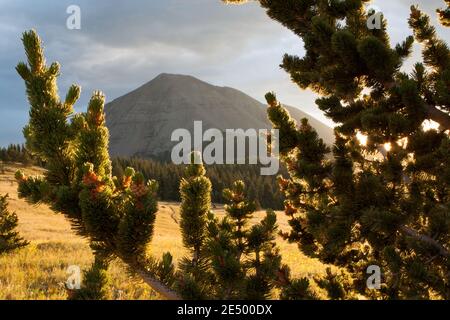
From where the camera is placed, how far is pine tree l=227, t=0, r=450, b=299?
4719 mm

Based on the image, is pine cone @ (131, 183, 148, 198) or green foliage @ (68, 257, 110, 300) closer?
pine cone @ (131, 183, 148, 198)

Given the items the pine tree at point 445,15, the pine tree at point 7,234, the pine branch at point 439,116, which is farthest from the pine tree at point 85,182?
the pine tree at point 7,234

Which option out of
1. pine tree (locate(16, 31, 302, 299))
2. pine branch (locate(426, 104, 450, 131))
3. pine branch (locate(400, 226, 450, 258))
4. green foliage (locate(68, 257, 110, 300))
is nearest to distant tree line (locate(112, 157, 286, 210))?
pine branch (locate(400, 226, 450, 258))

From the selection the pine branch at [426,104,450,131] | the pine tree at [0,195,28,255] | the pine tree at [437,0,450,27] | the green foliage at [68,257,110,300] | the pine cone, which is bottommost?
the pine tree at [0,195,28,255]

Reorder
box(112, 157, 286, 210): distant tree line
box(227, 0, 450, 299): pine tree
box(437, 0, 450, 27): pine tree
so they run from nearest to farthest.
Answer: box(227, 0, 450, 299): pine tree
box(437, 0, 450, 27): pine tree
box(112, 157, 286, 210): distant tree line

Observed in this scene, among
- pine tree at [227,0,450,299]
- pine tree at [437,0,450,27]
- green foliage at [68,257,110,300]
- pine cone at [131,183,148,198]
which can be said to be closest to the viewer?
pine cone at [131,183,148,198]

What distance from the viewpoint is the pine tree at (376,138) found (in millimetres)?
4719

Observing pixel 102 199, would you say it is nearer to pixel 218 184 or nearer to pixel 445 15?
pixel 445 15

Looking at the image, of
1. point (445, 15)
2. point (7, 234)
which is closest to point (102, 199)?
point (445, 15)

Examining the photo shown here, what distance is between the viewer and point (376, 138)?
513 centimetres

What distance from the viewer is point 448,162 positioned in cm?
452

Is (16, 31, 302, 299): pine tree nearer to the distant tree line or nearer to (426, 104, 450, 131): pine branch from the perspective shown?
(426, 104, 450, 131): pine branch

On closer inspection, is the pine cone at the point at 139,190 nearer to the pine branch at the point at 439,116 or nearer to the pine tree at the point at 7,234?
the pine branch at the point at 439,116
